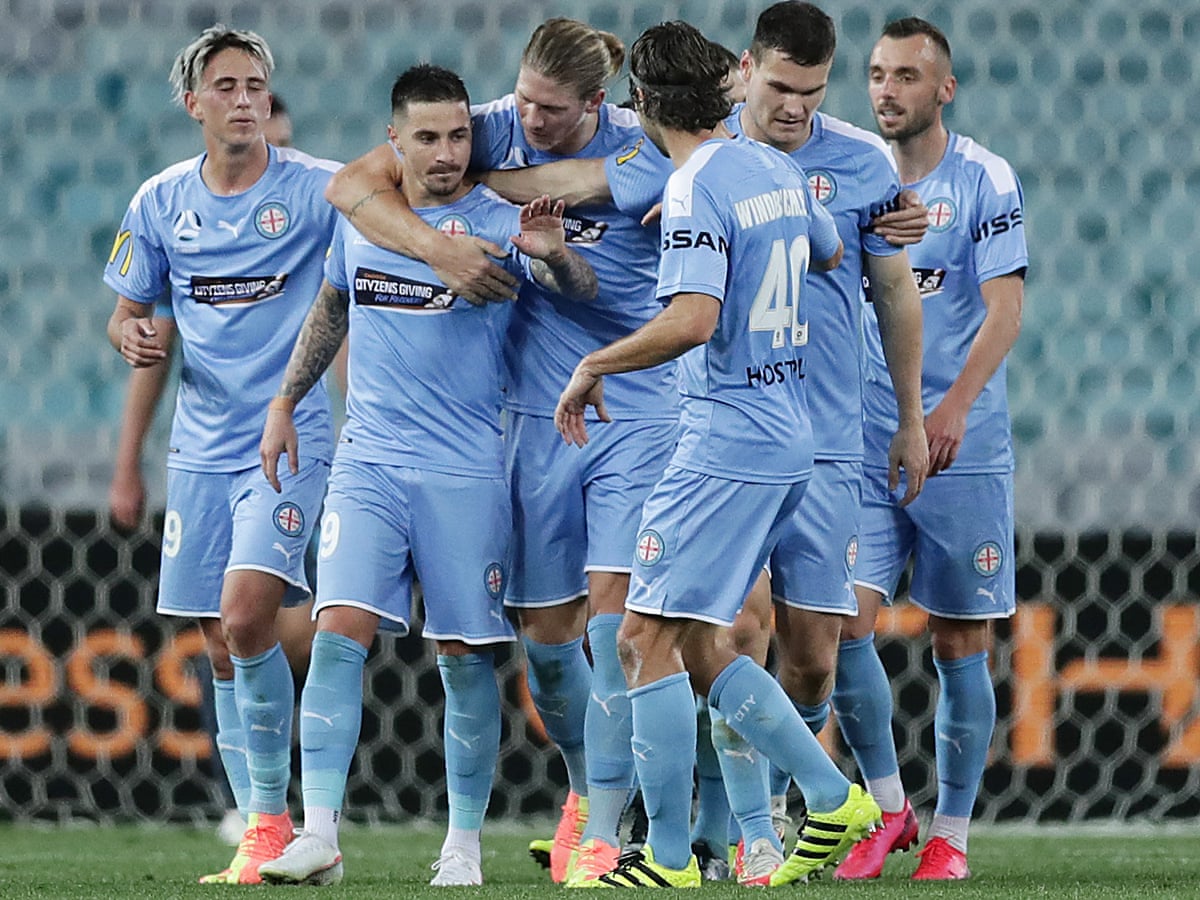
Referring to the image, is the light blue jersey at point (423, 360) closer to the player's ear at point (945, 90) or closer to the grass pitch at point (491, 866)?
the grass pitch at point (491, 866)

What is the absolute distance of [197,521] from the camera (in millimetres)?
4281

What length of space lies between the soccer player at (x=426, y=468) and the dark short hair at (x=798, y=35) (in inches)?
20.6

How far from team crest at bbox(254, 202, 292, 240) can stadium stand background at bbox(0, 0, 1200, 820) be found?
1.72m

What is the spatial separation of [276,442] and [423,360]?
13.2 inches

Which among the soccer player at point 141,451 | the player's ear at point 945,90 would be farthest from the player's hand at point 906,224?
the soccer player at point 141,451

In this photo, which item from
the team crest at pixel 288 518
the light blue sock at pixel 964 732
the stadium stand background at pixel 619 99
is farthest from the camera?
the stadium stand background at pixel 619 99

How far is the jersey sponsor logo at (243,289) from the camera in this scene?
4.23 m


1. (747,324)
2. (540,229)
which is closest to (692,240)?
(747,324)

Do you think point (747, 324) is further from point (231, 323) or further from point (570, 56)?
point (231, 323)

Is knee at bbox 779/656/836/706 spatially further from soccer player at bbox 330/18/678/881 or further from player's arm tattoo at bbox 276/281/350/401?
player's arm tattoo at bbox 276/281/350/401

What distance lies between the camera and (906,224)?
387cm

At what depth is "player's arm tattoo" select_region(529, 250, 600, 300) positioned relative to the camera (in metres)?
3.77

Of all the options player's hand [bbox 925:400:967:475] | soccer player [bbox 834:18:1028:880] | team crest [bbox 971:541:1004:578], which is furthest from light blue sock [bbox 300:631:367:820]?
team crest [bbox 971:541:1004:578]

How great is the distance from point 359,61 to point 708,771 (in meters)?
5.05
